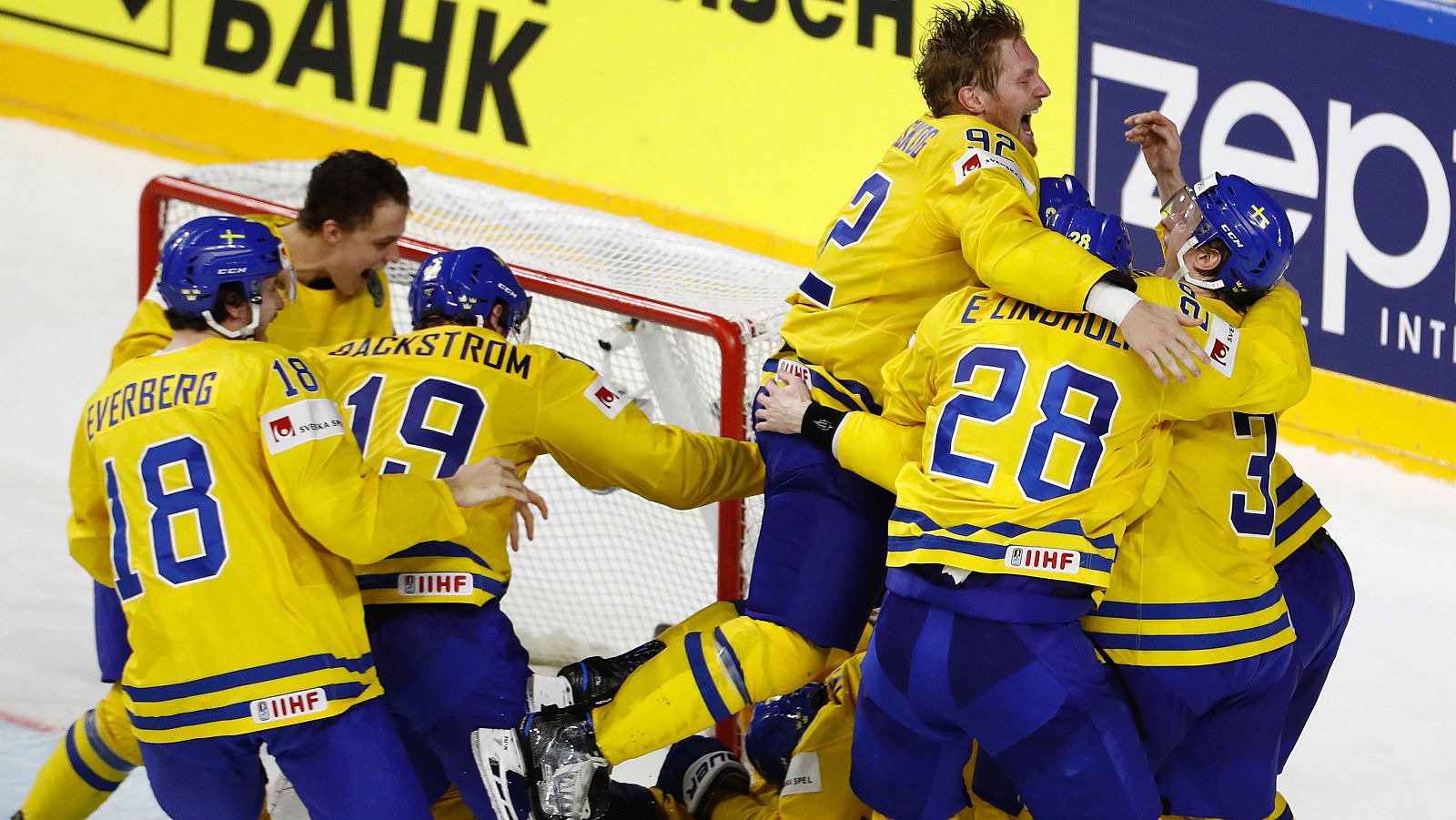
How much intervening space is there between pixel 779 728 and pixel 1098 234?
53.9 inches

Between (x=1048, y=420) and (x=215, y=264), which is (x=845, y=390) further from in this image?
(x=215, y=264)

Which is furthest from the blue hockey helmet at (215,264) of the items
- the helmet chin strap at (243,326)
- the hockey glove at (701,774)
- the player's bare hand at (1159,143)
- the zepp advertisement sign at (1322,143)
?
the zepp advertisement sign at (1322,143)

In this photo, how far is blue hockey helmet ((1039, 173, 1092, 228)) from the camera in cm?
303

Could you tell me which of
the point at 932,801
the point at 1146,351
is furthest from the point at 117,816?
the point at 1146,351

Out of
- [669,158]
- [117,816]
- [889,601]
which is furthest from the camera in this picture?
[669,158]

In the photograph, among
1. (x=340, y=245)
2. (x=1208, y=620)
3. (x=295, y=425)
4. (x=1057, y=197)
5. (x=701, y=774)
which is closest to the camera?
(x=295, y=425)

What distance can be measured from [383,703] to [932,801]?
102 cm

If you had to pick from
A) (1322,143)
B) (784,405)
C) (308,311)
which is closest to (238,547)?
(784,405)

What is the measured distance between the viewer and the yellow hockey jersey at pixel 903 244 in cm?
Answer: 293

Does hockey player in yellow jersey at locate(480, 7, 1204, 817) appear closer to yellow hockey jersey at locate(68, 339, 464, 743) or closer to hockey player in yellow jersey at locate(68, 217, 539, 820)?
hockey player in yellow jersey at locate(68, 217, 539, 820)

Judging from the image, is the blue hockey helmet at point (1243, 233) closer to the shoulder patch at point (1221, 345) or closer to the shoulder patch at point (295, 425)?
the shoulder patch at point (1221, 345)

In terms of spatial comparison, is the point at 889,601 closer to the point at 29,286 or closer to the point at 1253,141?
the point at 1253,141

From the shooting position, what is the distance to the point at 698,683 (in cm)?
304

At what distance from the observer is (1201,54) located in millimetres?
6422
